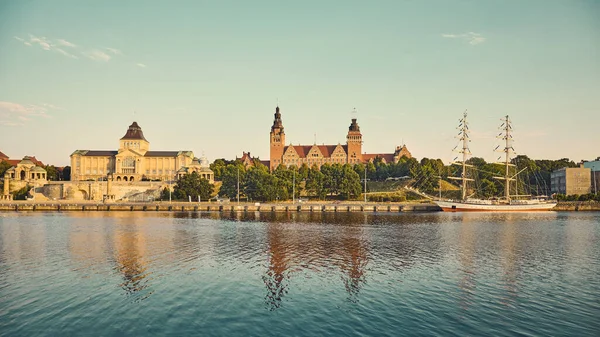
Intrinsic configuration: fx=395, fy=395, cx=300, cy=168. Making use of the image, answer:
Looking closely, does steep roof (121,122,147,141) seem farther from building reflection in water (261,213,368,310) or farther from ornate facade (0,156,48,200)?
building reflection in water (261,213,368,310)

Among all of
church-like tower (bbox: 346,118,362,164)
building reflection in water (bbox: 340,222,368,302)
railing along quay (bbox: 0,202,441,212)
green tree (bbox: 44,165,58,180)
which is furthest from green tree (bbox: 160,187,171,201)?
building reflection in water (bbox: 340,222,368,302)

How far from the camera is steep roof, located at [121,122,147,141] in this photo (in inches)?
6844

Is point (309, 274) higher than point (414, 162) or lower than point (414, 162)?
lower

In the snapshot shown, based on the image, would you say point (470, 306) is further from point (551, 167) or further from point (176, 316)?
point (551, 167)

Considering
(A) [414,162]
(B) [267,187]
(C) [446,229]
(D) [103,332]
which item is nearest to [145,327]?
(D) [103,332]

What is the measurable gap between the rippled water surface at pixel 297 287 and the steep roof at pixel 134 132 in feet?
448

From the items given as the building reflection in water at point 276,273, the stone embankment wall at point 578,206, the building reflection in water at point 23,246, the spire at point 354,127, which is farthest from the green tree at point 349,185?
the building reflection in water at point 23,246

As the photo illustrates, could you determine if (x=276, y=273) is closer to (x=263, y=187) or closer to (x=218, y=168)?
(x=263, y=187)

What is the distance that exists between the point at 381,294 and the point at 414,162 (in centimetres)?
Answer: 13512

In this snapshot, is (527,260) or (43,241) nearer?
(527,260)

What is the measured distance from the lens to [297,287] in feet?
85.3

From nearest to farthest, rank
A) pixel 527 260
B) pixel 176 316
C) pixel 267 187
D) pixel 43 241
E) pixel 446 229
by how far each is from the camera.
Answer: pixel 176 316 → pixel 527 260 → pixel 43 241 → pixel 446 229 → pixel 267 187

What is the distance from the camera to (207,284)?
26516 millimetres

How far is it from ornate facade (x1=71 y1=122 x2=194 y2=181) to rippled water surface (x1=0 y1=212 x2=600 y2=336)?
124 m
